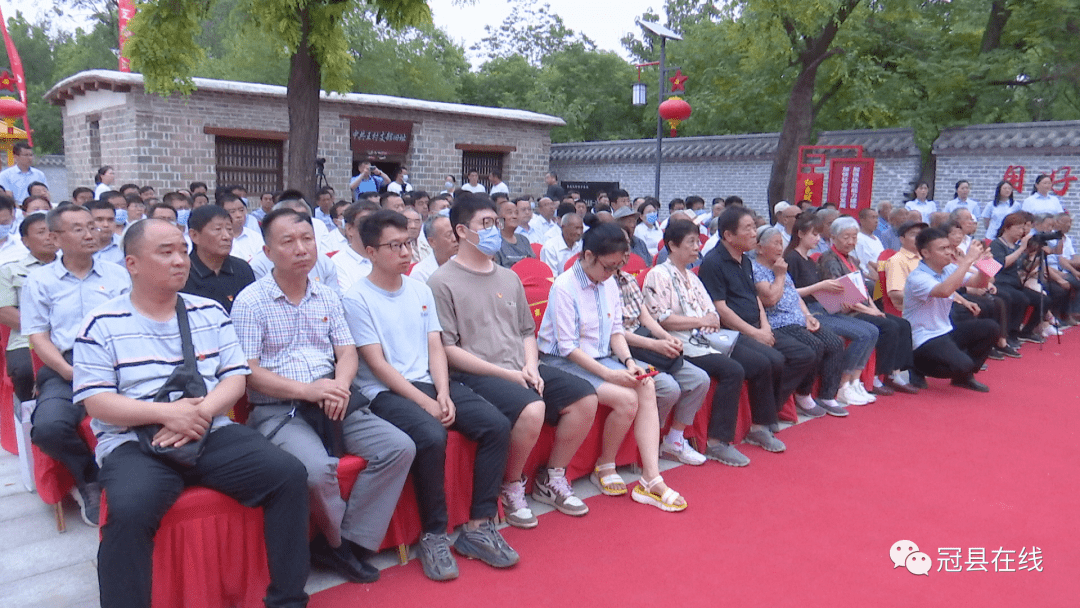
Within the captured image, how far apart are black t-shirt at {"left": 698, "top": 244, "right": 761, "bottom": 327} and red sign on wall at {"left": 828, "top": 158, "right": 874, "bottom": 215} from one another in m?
9.58

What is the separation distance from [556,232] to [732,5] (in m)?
6.75

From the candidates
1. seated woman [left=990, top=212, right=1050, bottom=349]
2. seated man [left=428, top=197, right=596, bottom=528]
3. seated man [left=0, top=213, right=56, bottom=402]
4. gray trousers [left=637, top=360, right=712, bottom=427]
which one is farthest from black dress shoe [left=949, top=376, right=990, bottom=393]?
seated man [left=0, top=213, right=56, bottom=402]

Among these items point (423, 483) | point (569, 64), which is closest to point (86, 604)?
point (423, 483)

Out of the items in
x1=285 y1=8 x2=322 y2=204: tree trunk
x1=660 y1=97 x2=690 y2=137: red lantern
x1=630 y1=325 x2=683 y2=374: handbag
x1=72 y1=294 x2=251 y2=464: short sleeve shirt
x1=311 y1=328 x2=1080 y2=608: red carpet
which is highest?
x1=660 y1=97 x2=690 y2=137: red lantern

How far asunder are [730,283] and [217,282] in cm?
291

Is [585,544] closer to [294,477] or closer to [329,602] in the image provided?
[329,602]

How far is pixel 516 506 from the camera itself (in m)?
3.42

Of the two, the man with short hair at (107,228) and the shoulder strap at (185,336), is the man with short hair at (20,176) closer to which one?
→ the man with short hair at (107,228)

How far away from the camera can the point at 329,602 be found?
2.74 meters

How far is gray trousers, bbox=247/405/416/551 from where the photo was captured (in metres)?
2.82

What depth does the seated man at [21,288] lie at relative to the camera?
143 inches

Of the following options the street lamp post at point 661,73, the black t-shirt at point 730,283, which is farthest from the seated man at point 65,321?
the street lamp post at point 661,73

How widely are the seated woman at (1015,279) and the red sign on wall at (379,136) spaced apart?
10345 millimetres

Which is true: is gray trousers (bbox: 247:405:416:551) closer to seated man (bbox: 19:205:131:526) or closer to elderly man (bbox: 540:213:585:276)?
seated man (bbox: 19:205:131:526)
